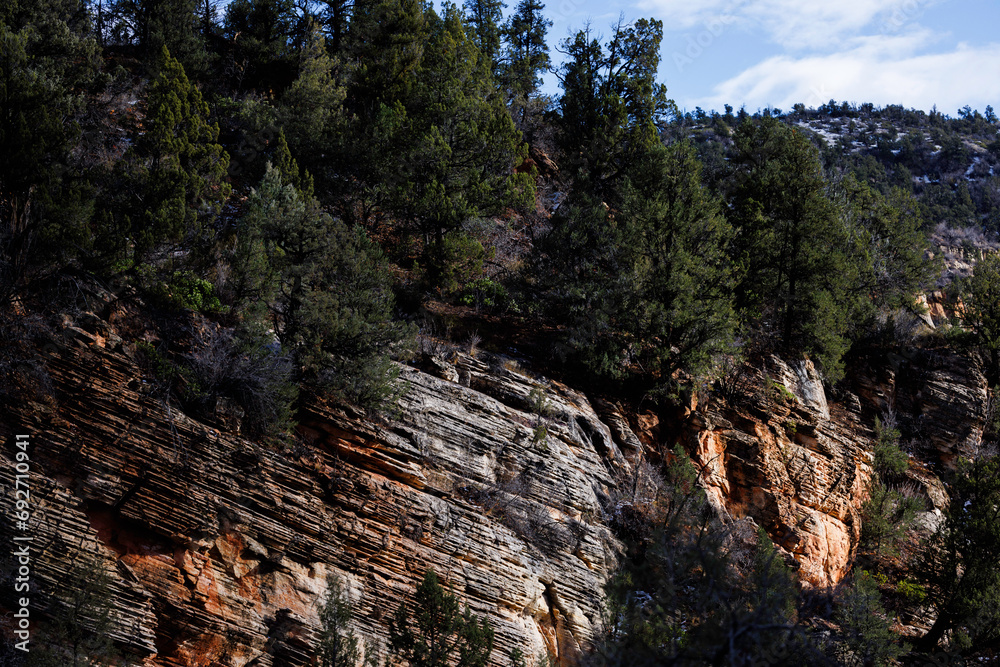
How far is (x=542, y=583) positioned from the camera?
37.6ft

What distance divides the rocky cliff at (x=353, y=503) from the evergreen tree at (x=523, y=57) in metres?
18.0

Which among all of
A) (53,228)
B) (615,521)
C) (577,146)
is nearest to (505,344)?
(615,521)

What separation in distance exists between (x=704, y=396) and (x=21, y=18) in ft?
63.4

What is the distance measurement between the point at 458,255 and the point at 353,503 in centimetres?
782

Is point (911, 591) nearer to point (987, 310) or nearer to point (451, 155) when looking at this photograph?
point (987, 310)

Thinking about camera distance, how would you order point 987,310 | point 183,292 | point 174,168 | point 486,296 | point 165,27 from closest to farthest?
point 183,292 < point 174,168 < point 486,296 < point 987,310 < point 165,27

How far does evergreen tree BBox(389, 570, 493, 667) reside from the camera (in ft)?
29.9

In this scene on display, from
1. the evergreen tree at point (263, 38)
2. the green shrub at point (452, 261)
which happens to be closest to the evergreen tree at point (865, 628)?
the green shrub at point (452, 261)

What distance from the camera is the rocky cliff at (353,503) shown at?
348 inches

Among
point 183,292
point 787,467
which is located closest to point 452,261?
point 183,292

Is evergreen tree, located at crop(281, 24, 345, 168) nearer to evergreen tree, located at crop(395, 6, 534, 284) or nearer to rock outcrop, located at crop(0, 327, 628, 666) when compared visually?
evergreen tree, located at crop(395, 6, 534, 284)

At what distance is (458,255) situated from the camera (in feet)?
55.7

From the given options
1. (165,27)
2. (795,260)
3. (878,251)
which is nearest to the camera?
(795,260)

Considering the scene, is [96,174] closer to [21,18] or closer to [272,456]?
[272,456]
